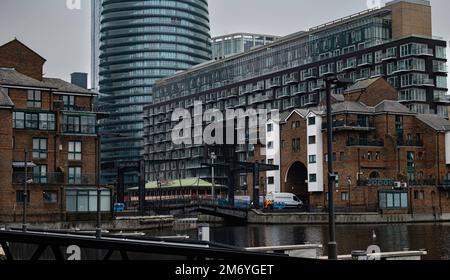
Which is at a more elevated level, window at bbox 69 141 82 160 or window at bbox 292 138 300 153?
window at bbox 292 138 300 153

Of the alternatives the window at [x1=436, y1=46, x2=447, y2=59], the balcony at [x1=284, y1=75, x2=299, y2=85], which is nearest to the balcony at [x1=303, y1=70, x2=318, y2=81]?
the balcony at [x1=284, y1=75, x2=299, y2=85]

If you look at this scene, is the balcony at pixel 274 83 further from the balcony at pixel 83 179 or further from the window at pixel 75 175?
the balcony at pixel 83 179

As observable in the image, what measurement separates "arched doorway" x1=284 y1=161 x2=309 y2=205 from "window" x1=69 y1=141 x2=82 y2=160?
52.2 m

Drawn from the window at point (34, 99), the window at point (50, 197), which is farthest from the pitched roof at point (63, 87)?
the window at point (50, 197)

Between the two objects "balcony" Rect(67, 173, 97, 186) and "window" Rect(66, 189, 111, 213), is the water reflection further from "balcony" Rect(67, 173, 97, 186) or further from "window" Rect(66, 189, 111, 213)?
"balcony" Rect(67, 173, 97, 186)

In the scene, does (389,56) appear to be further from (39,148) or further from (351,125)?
(39,148)

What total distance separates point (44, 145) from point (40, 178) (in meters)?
4.03

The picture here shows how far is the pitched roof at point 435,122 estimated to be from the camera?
404ft

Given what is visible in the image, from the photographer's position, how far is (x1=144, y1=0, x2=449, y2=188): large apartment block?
142250 millimetres

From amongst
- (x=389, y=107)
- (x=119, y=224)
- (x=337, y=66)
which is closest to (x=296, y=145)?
(x=389, y=107)

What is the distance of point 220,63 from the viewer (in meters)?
192

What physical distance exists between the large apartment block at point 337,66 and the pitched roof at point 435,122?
12.2 meters

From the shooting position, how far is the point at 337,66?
15475 centimetres
